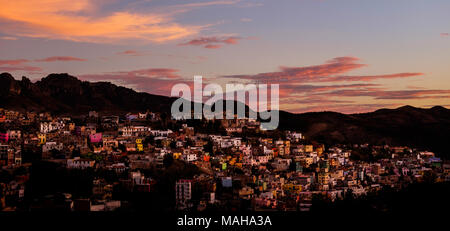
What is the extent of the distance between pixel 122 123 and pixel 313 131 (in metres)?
22.2

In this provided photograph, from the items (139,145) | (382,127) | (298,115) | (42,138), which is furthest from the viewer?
(298,115)

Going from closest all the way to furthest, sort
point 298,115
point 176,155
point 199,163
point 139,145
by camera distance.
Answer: point 199,163 → point 176,155 → point 139,145 → point 298,115

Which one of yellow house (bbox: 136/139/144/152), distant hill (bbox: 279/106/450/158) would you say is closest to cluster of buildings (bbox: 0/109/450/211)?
yellow house (bbox: 136/139/144/152)

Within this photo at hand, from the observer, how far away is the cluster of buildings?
79.6ft

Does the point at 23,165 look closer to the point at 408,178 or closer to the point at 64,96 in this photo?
the point at 408,178

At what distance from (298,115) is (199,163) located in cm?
3533

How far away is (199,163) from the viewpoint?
104 ft

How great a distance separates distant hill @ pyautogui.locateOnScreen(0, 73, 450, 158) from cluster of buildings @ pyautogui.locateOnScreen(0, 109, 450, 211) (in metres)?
8.98

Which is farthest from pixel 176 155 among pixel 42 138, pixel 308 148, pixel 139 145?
pixel 308 148

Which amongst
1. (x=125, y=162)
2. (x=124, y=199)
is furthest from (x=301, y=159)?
(x=124, y=199)

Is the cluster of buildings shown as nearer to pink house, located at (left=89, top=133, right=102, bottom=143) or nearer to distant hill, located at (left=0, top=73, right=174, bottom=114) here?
pink house, located at (left=89, top=133, right=102, bottom=143)

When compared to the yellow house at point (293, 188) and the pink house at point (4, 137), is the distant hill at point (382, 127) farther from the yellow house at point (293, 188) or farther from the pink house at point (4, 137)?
the pink house at point (4, 137)

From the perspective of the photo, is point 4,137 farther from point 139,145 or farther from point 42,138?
point 139,145

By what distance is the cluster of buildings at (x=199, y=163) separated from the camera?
2425 cm
